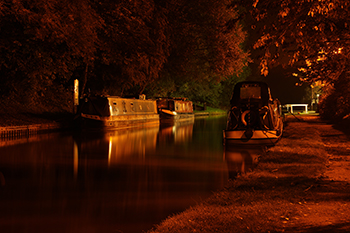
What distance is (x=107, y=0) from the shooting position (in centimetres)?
2822

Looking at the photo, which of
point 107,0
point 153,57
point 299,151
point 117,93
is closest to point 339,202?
point 299,151

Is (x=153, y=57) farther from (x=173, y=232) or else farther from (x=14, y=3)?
(x=173, y=232)

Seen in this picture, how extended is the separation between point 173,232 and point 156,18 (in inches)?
1198

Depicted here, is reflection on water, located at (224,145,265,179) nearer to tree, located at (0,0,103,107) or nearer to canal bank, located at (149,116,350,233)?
canal bank, located at (149,116,350,233)

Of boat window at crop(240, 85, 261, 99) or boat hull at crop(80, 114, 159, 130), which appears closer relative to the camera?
boat window at crop(240, 85, 261, 99)

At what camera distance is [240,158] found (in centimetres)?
1544

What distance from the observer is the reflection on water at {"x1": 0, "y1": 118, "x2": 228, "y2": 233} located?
741 cm

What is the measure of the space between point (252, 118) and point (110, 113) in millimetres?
13695

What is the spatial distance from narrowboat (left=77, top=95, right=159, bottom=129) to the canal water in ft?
32.6

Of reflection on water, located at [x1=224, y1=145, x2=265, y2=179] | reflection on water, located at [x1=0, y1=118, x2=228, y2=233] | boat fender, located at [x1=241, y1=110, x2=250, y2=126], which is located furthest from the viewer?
boat fender, located at [x1=241, y1=110, x2=250, y2=126]

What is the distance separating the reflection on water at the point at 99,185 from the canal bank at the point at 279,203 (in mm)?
752

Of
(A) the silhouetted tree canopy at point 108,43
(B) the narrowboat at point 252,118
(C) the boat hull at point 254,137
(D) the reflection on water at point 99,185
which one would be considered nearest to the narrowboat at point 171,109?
(A) the silhouetted tree canopy at point 108,43

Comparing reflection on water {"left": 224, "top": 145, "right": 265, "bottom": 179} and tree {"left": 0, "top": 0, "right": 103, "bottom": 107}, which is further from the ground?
tree {"left": 0, "top": 0, "right": 103, "bottom": 107}

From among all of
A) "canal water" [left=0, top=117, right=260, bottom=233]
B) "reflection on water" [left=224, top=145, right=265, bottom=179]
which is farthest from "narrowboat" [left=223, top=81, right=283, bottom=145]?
"canal water" [left=0, top=117, right=260, bottom=233]
